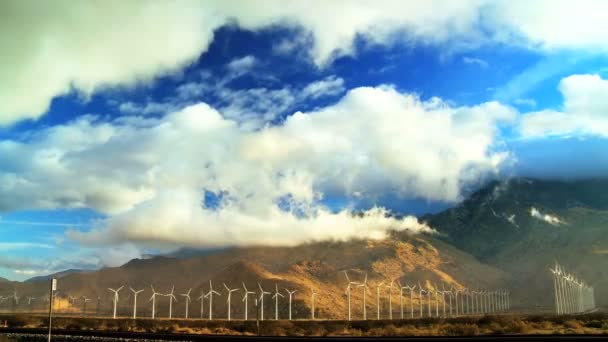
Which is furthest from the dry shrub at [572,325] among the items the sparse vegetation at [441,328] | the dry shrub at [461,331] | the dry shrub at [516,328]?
the dry shrub at [461,331]

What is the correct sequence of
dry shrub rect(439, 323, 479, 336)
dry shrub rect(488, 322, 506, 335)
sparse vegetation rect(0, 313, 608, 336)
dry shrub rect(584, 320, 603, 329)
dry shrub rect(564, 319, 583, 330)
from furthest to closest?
1. dry shrub rect(584, 320, 603, 329)
2. dry shrub rect(564, 319, 583, 330)
3. sparse vegetation rect(0, 313, 608, 336)
4. dry shrub rect(488, 322, 506, 335)
5. dry shrub rect(439, 323, 479, 336)

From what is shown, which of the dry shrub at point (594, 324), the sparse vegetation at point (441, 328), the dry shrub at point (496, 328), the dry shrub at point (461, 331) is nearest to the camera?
the dry shrub at point (461, 331)

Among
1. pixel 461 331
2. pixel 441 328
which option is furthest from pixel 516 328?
pixel 441 328

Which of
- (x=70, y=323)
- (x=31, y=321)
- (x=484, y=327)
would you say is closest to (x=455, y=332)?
(x=484, y=327)

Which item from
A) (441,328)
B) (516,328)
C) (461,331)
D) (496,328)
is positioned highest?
(516,328)

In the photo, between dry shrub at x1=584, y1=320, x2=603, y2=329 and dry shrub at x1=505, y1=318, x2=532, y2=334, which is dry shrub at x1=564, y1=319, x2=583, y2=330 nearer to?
dry shrub at x1=584, y1=320, x2=603, y2=329

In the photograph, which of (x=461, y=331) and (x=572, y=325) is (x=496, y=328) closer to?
(x=461, y=331)

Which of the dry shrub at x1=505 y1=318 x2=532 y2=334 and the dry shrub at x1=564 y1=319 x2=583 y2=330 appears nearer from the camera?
the dry shrub at x1=505 y1=318 x2=532 y2=334

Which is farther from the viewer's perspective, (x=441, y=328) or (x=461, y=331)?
(x=441, y=328)

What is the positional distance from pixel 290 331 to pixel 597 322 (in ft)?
125

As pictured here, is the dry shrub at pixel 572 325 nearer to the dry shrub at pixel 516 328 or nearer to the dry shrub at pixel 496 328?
the dry shrub at pixel 516 328

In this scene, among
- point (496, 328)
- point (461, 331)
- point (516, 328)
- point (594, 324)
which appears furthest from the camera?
point (594, 324)

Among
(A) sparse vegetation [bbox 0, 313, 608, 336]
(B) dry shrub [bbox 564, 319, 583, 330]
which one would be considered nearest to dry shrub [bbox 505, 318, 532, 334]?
(A) sparse vegetation [bbox 0, 313, 608, 336]

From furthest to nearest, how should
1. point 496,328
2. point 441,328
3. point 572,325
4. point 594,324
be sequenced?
point 441,328
point 594,324
point 572,325
point 496,328
